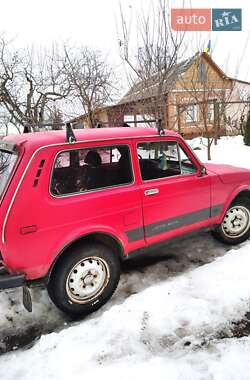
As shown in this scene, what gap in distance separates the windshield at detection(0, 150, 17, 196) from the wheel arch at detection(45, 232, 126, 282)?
0.78m

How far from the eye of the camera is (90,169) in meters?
2.92

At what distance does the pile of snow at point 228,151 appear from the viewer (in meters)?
9.50

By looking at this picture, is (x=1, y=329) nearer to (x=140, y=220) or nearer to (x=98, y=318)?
(x=98, y=318)

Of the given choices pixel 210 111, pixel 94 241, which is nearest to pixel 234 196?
pixel 94 241

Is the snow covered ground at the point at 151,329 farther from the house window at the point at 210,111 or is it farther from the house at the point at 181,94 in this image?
the house window at the point at 210,111

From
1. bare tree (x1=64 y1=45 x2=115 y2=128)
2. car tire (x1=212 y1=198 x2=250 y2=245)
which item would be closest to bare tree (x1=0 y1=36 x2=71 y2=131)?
bare tree (x1=64 y1=45 x2=115 y2=128)

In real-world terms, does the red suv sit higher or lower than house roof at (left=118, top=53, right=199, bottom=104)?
lower

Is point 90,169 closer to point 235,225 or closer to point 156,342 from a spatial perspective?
point 156,342

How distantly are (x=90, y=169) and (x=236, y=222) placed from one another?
2.36m

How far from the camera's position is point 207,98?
9547 mm

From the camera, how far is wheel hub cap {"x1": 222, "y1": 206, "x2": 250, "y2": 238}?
4047 mm

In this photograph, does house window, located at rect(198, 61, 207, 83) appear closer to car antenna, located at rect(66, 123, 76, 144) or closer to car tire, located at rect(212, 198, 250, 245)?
car tire, located at rect(212, 198, 250, 245)

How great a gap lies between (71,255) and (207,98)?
839 centimetres

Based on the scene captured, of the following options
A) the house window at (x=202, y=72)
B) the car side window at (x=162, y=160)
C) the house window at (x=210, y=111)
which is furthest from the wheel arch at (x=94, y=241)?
the house window at (x=210, y=111)
